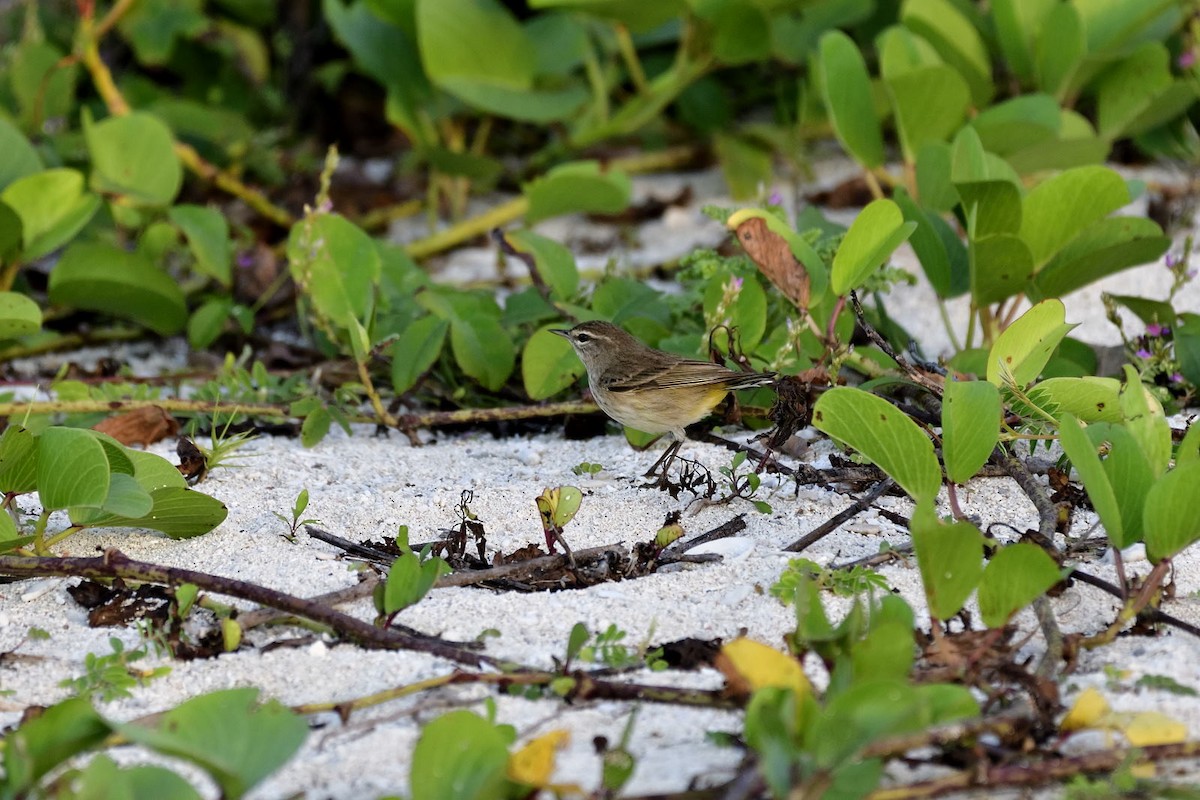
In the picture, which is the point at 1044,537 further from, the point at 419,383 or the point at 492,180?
the point at 492,180

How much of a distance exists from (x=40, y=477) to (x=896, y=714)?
7.14ft

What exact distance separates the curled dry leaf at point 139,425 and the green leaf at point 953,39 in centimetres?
369

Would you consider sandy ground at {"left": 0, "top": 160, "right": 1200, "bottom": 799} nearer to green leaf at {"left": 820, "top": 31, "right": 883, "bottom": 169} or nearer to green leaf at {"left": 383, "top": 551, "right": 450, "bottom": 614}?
green leaf at {"left": 383, "top": 551, "right": 450, "bottom": 614}

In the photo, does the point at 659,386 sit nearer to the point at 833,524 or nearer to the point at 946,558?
the point at 833,524

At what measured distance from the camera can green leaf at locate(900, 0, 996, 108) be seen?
5898mm

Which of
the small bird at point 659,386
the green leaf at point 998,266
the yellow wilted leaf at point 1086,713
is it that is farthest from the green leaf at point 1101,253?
the yellow wilted leaf at point 1086,713

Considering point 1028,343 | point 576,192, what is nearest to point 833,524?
point 1028,343

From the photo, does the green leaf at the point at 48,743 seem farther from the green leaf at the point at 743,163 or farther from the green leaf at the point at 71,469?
the green leaf at the point at 743,163

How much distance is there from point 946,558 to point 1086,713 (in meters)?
0.39

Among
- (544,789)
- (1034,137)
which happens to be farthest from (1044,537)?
(1034,137)

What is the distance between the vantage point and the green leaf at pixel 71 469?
10.2 ft

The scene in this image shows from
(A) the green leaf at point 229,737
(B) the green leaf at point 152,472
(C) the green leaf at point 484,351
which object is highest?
(A) the green leaf at point 229,737

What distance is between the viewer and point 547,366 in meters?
4.62

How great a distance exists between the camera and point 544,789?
2309mm
